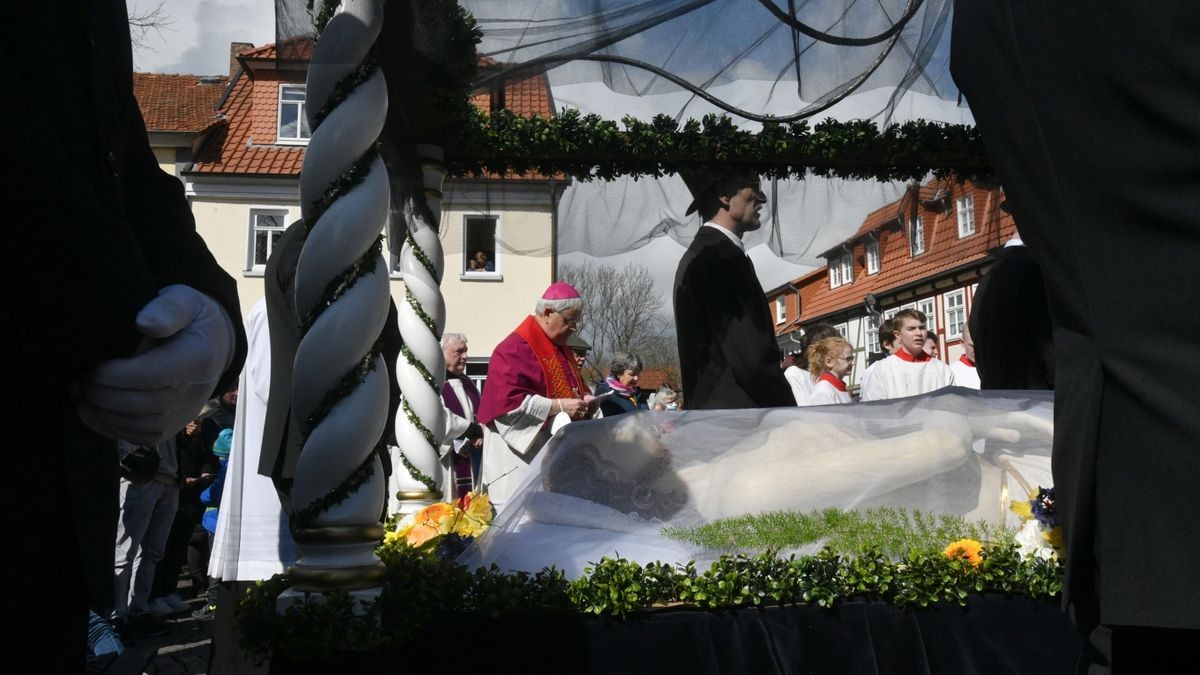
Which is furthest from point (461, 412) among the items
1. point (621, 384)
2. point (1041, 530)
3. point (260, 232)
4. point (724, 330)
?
point (260, 232)

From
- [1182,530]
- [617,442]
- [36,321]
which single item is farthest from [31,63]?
[617,442]

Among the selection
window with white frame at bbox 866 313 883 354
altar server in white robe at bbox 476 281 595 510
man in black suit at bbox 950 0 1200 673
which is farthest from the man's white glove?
window with white frame at bbox 866 313 883 354

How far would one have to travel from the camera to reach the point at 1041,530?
2740 millimetres

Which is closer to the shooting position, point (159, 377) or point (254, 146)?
point (159, 377)

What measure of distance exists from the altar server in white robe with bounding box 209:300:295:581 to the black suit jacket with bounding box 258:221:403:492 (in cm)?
24

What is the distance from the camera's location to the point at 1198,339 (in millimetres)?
1172

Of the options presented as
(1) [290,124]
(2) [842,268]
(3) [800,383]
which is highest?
(1) [290,124]

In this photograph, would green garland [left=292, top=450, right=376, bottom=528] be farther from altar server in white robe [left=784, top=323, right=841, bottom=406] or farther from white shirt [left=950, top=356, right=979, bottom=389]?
white shirt [left=950, top=356, right=979, bottom=389]

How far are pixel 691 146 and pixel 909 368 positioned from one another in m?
5.02

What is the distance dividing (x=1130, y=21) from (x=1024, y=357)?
284 centimetres

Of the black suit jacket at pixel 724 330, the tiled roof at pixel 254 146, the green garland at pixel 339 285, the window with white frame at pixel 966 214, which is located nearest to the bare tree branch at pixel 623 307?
the black suit jacket at pixel 724 330

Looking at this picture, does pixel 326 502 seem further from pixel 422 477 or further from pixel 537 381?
pixel 537 381

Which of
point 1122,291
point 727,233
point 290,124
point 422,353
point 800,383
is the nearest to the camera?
point 1122,291

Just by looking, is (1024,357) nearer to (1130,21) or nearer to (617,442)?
(617,442)
